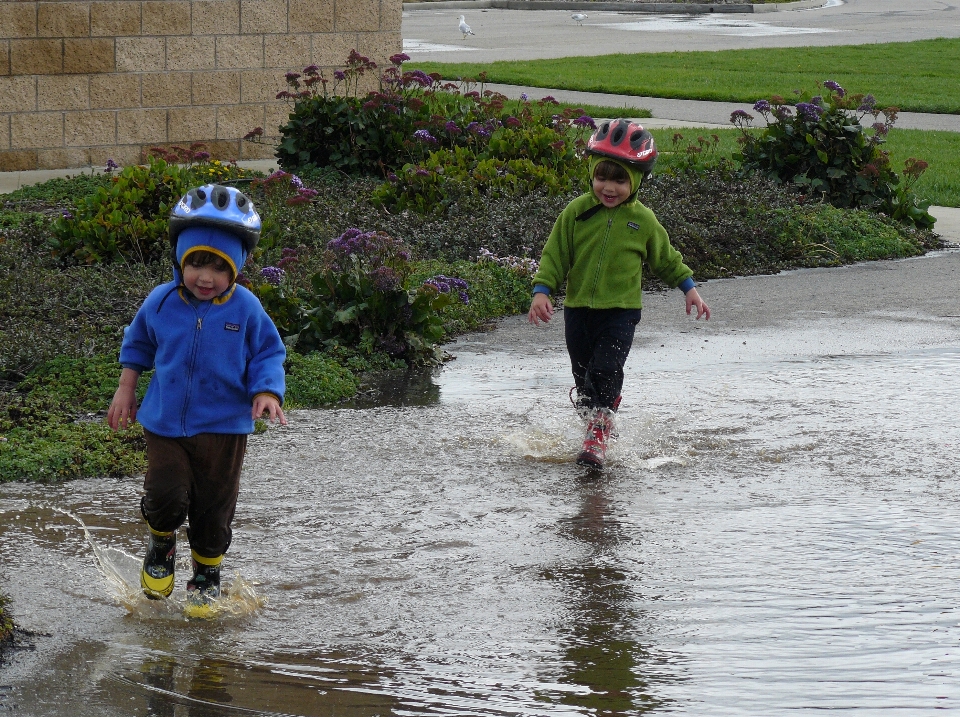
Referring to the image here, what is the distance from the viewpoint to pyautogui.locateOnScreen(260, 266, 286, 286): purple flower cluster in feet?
23.1

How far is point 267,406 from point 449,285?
387 centimetres

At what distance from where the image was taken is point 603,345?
18.8 feet

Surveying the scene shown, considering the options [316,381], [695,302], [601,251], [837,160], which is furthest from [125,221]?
[837,160]

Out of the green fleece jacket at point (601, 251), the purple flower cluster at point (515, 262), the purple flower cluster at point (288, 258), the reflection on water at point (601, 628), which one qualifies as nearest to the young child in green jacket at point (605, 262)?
Answer: the green fleece jacket at point (601, 251)

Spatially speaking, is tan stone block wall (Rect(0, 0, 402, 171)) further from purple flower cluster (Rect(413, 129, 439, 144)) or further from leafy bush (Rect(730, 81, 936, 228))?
leafy bush (Rect(730, 81, 936, 228))

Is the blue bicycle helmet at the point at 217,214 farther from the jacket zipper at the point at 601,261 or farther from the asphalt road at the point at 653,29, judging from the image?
the asphalt road at the point at 653,29

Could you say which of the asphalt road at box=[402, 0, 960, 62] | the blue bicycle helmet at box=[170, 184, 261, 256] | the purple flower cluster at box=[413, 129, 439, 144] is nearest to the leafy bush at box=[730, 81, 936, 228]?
the purple flower cluster at box=[413, 129, 439, 144]

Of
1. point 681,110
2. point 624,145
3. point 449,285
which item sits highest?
point 681,110

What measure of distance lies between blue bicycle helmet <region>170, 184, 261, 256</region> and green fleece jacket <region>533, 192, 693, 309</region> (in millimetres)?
1916

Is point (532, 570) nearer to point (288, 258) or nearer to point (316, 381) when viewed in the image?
point (316, 381)

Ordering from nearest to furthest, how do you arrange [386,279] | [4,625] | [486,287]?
1. [4,625]
2. [386,279]
3. [486,287]

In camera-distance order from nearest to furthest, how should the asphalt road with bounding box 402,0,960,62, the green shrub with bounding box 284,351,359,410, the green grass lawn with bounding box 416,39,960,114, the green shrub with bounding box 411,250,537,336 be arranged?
the green shrub with bounding box 284,351,359,410
the green shrub with bounding box 411,250,537,336
the green grass lawn with bounding box 416,39,960,114
the asphalt road with bounding box 402,0,960,62

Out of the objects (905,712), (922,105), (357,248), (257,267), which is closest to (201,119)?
(257,267)

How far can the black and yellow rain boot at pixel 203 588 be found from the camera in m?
4.08
